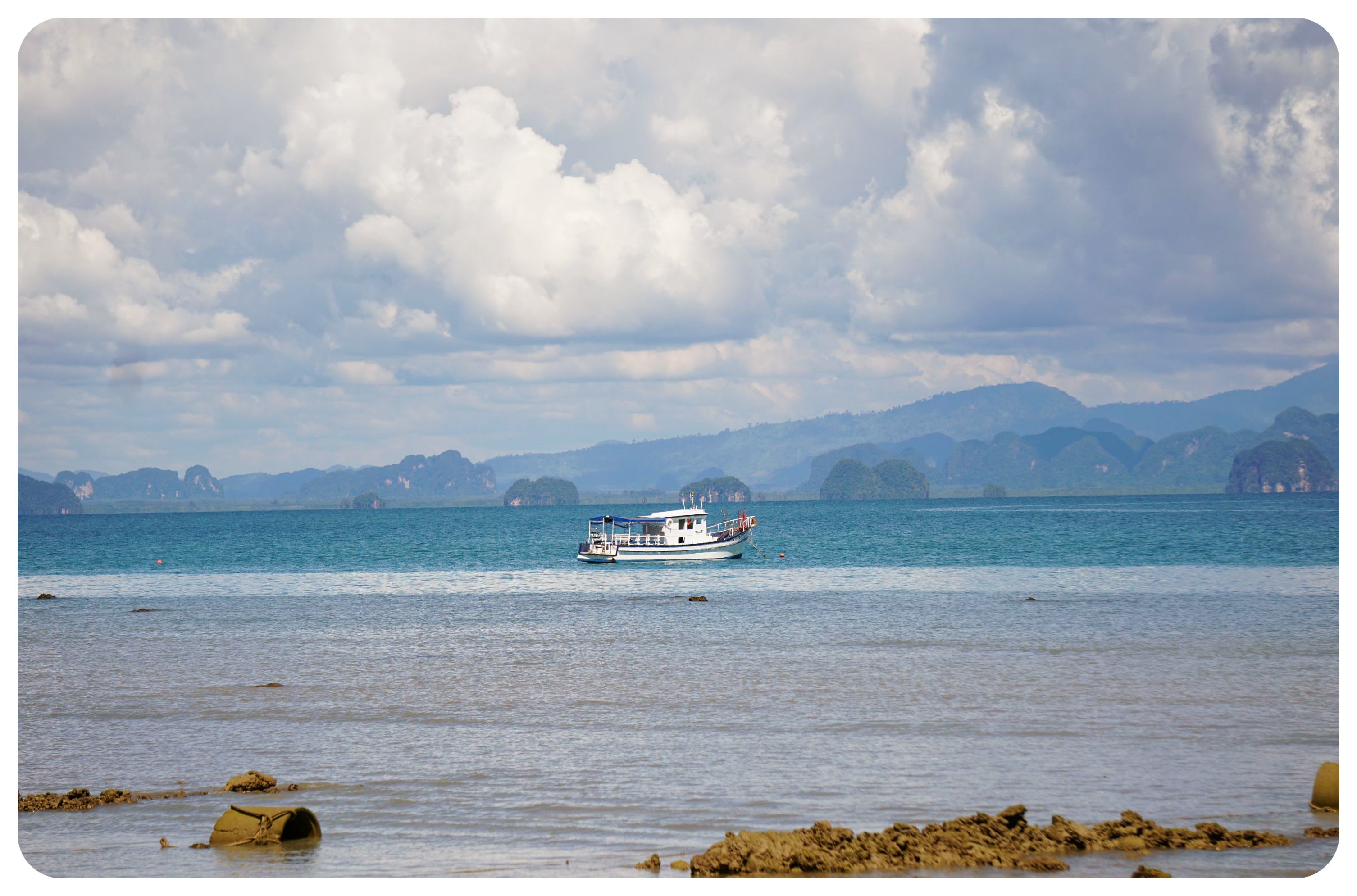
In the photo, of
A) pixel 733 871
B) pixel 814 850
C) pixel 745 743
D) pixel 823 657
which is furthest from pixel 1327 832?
pixel 823 657

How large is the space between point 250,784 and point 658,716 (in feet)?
23.5

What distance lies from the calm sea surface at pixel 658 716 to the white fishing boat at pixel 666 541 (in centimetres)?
2244

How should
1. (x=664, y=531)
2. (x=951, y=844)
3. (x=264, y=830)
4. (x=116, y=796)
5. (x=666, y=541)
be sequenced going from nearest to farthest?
(x=951, y=844) → (x=264, y=830) → (x=116, y=796) → (x=666, y=541) → (x=664, y=531)

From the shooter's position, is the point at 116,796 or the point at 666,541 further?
the point at 666,541

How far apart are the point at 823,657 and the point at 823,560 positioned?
4385 cm

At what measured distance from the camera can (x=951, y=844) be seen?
11.7m

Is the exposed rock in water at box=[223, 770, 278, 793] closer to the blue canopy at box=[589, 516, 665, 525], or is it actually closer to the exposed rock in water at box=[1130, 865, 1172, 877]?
the exposed rock in water at box=[1130, 865, 1172, 877]

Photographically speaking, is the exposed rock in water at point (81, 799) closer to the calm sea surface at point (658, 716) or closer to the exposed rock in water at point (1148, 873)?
the calm sea surface at point (658, 716)

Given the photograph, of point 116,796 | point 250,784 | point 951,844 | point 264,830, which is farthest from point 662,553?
point 951,844

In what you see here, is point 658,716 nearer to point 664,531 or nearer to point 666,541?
point 666,541

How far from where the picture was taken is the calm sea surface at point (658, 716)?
43.0 feet

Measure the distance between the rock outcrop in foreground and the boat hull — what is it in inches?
2352

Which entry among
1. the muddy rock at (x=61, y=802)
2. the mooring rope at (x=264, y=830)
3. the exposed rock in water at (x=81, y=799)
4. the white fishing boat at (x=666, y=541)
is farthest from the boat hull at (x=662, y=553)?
the mooring rope at (x=264, y=830)

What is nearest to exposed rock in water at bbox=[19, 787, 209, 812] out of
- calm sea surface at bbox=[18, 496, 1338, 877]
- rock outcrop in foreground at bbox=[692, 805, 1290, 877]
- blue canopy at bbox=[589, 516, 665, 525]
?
calm sea surface at bbox=[18, 496, 1338, 877]
